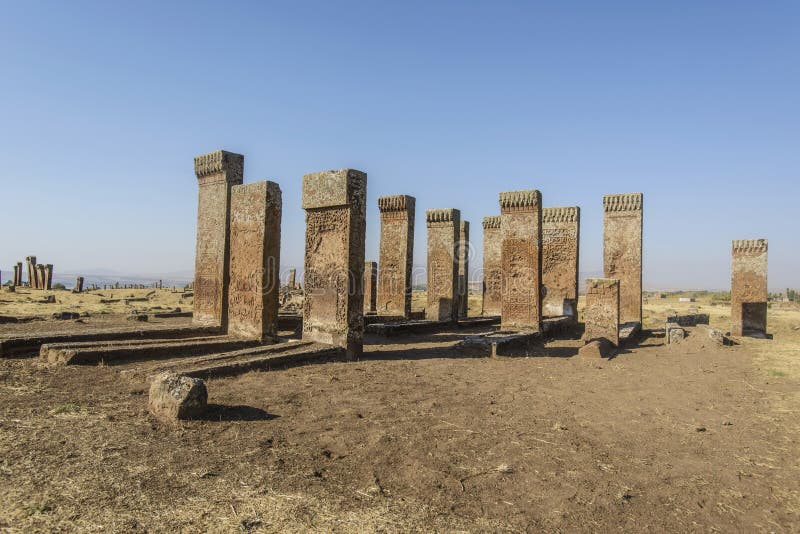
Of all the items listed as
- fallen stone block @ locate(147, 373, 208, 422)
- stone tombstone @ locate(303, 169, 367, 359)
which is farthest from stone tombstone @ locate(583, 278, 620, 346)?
fallen stone block @ locate(147, 373, 208, 422)

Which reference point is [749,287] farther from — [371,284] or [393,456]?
[393,456]

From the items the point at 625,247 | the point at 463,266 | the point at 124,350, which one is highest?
the point at 625,247

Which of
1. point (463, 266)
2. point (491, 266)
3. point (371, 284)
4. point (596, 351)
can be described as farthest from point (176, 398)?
point (491, 266)

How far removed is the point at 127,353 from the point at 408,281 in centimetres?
1047

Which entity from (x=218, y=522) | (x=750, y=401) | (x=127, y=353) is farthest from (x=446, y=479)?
(x=127, y=353)

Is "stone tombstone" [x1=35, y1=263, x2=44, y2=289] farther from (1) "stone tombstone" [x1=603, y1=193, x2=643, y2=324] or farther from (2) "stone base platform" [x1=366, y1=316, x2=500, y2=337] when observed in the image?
(1) "stone tombstone" [x1=603, y1=193, x2=643, y2=324]

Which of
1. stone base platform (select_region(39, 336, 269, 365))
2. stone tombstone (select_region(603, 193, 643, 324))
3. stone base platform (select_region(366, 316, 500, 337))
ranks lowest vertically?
stone base platform (select_region(366, 316, 500, 337))

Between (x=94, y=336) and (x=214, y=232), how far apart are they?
12.1 feet

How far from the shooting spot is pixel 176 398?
14.5 ft

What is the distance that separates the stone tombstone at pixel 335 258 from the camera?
27.9ft

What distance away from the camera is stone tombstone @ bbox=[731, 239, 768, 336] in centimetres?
1662

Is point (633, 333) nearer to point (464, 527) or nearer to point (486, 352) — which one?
point (486, 352)

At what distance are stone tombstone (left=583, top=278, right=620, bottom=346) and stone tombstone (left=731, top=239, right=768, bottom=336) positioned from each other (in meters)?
7.62

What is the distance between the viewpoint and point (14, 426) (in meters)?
4.12
